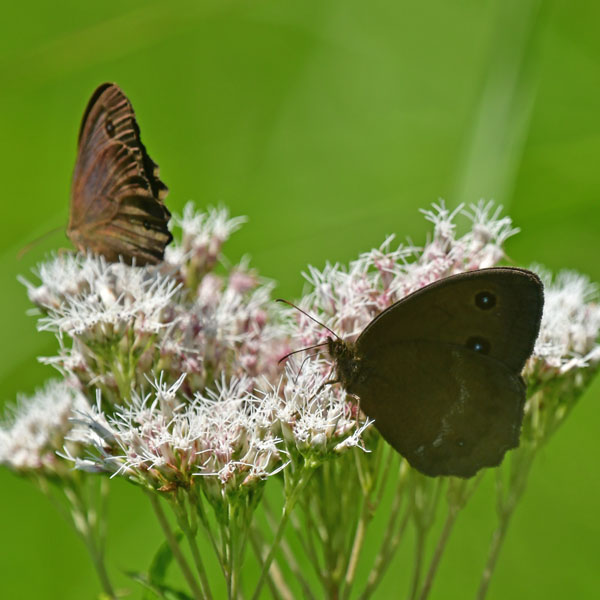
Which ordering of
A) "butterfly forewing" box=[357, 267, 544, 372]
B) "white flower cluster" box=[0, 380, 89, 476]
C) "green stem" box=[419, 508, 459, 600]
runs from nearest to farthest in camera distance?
"butterfly forewing" box=[357, 267, 544, 372] < "green stem" box=[419, 508, 459, 600] < "white flower cluster" box=[0, 380, 89, 476]

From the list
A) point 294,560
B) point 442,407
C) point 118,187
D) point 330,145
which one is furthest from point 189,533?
point 330,145

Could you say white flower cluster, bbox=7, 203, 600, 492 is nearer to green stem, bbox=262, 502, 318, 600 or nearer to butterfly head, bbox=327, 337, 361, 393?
butterfly head, bbox=327, 337, 361, 393

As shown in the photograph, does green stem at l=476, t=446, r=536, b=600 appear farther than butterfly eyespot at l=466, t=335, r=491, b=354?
Yes

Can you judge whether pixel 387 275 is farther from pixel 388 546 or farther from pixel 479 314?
pixel 388 546

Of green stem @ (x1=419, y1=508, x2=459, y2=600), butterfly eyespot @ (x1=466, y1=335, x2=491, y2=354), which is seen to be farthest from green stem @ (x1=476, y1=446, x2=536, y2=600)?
butterfly eyespot @ (x1=466, y1=335, x2=491, y2=354)

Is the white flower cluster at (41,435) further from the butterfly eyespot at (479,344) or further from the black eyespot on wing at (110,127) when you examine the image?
the butterfly eyespot at (479,344)

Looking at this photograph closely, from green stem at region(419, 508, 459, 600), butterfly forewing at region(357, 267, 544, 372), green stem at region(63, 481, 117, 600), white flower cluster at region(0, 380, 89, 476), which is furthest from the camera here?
white flower cluster at region(0, 380, 89, 476)
